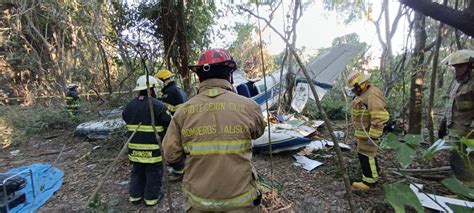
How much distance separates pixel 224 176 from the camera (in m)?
1.82

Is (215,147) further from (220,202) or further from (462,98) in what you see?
(462,98)

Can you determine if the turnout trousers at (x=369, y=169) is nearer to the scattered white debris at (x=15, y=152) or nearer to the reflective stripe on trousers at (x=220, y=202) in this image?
the reflective stripe on trousers at (x=220, y=202)

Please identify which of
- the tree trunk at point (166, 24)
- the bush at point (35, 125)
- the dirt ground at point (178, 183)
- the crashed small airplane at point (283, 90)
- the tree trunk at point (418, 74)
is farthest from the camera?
the bush at point (35, 125)

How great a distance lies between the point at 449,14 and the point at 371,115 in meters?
1.94

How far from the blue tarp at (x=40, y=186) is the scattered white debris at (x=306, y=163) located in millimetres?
3533

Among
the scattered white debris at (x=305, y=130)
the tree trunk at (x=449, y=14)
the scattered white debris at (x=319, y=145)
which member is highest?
the tree trunk at (x=449, y=14)

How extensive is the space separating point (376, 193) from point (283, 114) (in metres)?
3.14

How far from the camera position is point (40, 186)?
414 cm

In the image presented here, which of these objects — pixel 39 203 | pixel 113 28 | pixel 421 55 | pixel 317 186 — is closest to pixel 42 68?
pixel 113 28

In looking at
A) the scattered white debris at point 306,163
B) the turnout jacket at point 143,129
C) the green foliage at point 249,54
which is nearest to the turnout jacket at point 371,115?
the scattered white debris at point 306,163

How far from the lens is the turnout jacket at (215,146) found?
1814 millimetres

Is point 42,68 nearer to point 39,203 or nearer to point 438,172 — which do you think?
point 39,203

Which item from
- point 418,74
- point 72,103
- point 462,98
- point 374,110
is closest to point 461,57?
point 462,98

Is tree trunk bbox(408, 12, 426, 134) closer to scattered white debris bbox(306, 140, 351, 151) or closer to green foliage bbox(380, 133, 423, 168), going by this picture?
scattered white debris bbox(306, 140, 351, 151)
